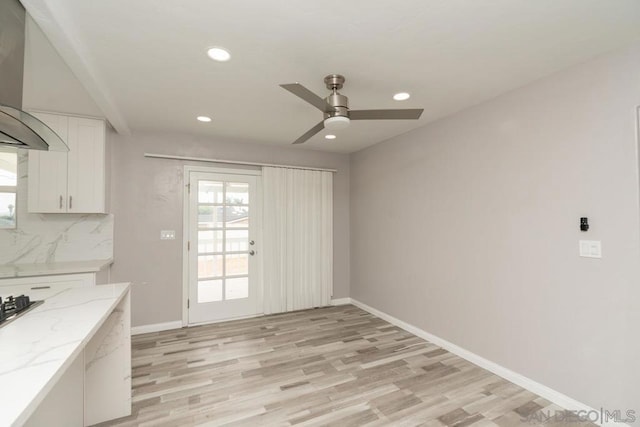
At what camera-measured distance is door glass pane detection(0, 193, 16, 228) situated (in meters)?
3.01

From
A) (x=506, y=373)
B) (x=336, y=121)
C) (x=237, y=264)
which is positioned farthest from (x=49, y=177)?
(x=506, y=373)

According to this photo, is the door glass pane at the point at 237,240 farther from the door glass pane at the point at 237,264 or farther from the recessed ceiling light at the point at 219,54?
the recessed ceiling light at the point at 219,54

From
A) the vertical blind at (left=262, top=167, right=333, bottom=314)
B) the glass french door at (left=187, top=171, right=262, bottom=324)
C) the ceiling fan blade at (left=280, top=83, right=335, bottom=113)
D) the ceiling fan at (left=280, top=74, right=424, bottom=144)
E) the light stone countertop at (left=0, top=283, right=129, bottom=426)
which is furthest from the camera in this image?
the vertical blind at (left=262, top=167, right=333, bottom=314)

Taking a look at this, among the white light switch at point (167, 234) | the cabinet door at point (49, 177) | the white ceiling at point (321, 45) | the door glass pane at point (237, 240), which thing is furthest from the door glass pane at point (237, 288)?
the white ceiling at point (321, 45)

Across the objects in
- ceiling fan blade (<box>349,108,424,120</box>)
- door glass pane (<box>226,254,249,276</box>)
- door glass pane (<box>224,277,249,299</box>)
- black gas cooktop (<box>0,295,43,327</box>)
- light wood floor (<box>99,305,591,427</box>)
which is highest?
ceiling fan blade (<box>349,108,424,120</box>)

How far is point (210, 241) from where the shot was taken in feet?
12.8

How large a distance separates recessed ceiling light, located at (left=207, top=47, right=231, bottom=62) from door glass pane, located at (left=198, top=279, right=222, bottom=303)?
2871 mm

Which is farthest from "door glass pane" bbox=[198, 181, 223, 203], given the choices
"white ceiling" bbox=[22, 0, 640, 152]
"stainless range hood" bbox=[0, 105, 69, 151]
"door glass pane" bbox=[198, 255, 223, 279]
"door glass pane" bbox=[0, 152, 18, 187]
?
"stainless range hood" bbox=[0, 105, 69, 151]

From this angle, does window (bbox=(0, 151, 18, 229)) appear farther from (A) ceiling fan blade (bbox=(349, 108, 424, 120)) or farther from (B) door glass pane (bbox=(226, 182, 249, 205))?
(A) ceiling fan blade (bbox=(349, 108, 424, 120))

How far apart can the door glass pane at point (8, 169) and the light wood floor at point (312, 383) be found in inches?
85.9

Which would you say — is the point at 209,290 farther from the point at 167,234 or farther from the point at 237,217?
the point at 237,217

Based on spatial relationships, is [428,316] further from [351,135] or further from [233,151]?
[233,151]

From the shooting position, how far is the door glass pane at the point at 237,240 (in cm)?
403

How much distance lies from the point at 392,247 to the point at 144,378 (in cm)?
305
